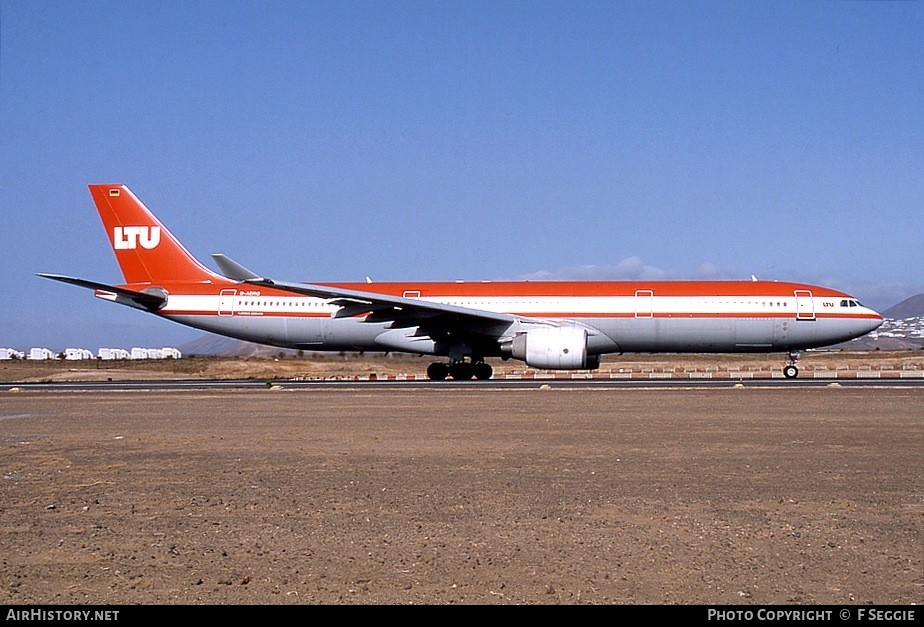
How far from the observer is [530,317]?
101ft

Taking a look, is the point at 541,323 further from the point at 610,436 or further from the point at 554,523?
the point at 554,523

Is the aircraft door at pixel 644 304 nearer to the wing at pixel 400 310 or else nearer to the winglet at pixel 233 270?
the wing at pixel 400 310

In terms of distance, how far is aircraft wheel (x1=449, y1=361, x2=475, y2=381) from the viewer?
102ft

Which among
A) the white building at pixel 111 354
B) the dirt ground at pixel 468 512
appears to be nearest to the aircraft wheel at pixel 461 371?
the dirt ground at pixel 468 512

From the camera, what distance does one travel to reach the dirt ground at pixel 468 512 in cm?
546

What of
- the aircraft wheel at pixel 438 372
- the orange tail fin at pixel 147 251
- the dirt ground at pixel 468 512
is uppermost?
the orange tail fin at pixel 147 251

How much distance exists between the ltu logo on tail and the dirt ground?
66.9 feet

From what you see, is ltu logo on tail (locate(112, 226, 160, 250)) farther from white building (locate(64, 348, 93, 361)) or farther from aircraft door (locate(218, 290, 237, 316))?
white building (locate(64, 348, 93, 361))

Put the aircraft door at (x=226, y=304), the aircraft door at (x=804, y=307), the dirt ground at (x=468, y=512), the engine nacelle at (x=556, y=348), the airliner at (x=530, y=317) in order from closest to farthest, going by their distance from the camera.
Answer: the dirt ground at (x=468, y=512) < the engine nacelle at (x=556, y=348) < the airliner at (x=530, y=317) < the aircraft door at (x=804, y=307) < the aircraft door at (x=226, y=304)

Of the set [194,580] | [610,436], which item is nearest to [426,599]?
[194,580]

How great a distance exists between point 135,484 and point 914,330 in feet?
495

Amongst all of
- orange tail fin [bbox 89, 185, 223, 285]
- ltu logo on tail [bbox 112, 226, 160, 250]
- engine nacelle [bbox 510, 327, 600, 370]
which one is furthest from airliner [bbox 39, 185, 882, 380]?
ltu logo on tail [bbox 112, 226, 160, 250]

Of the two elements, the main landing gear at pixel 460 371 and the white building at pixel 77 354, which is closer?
the main landing gear at pixel 460 371

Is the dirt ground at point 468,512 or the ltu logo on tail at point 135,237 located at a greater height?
the ltu logo on tail at point 135,237
